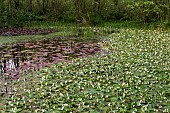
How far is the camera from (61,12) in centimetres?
3581

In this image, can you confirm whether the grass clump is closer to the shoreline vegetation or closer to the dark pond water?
the shoreline vegetation

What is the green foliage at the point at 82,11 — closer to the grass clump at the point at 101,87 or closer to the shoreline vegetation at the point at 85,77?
the shoreline vegetation at the point at 85,77

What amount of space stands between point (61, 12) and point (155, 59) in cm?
2458

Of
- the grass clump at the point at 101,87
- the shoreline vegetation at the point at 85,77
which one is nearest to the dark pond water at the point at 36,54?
the shoreline vegetation at the point at 85,77

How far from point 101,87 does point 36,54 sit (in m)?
6.56

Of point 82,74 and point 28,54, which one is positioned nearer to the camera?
point 82,74

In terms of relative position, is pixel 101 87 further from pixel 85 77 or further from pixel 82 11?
pixel 82 11

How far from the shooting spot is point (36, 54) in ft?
48.2

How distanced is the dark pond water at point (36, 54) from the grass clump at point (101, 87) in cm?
103

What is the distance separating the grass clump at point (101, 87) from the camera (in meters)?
7.39

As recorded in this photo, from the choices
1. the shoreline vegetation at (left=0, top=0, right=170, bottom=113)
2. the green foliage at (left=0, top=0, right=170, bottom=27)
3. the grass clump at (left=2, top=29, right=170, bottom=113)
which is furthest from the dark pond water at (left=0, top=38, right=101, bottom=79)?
the green foliage at (left=0, top=0, right=170, bottom=27)

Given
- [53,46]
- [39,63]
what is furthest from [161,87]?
[53,46]

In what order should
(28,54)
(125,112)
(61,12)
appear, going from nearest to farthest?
(125,112)
(28,54)
(61,12)

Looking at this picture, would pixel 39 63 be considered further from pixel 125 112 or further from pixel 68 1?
pixel 68 1
